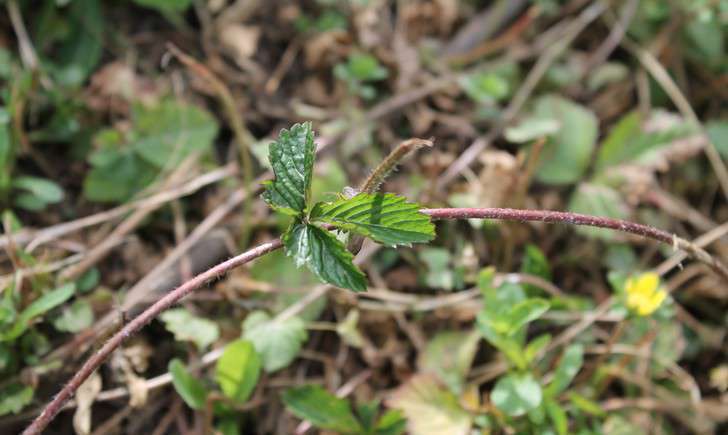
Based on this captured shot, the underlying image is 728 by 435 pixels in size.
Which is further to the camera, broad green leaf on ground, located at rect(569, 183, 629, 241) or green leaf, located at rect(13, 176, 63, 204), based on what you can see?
broad green leaf on ground, located at rect(569, 183, 629, 241)

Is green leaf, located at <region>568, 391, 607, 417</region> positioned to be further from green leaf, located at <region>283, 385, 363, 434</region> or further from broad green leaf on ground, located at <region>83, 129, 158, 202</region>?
broad green leaf on ground, located at <region>83, 129, 158, 202</region>

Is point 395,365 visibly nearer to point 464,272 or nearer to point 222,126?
point 464,272

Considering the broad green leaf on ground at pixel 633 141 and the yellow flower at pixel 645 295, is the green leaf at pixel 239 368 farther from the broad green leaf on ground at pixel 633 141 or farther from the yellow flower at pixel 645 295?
the broad green leaf on ground at pixel 633 141

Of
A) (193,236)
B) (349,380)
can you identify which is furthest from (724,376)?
(193,236)

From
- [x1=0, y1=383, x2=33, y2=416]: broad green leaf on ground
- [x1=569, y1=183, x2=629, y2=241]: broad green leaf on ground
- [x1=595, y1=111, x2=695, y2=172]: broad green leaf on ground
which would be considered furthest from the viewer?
[x1=595, y1=111, x2=695, y2=172]: broad green leaf on ground

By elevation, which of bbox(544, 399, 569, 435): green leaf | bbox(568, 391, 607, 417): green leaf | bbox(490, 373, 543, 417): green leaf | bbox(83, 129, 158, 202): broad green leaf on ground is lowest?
bbox(568, 391, 607, 417): green leaf

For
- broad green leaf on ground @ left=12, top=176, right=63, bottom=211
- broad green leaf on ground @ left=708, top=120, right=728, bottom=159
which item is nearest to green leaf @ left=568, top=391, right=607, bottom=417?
broad green leaf on ground @ left=708, top=120, right=728, bottom=159
